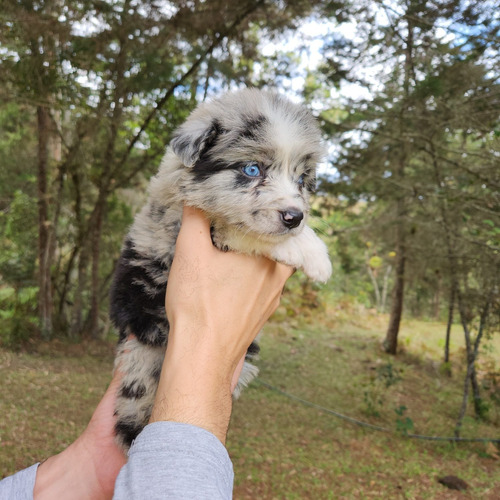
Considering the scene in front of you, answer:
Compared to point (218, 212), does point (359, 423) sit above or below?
below

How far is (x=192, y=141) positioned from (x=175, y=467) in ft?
5.72

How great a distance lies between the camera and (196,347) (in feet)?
4.78

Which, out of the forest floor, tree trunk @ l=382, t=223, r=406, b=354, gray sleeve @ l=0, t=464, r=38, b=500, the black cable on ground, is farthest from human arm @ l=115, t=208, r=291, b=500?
tree trunk @ l=382, t=223, r=406, b=354

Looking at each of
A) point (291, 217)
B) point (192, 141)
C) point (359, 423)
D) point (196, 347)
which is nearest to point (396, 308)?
point (359, 423)

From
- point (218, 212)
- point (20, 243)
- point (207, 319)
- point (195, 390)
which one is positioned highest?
point (218, 212)

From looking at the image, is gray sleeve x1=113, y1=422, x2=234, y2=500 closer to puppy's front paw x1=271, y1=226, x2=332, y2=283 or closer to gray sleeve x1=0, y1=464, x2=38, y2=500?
gray sleeve x1=0, y1=464, x2=38, y2=500

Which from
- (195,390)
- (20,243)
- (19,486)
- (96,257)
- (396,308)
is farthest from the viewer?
(396,308)

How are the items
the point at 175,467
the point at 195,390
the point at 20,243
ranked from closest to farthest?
the point at 175,467 → the point at 195,390 → the point at 20,243

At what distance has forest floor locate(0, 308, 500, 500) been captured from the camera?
5.05 meters

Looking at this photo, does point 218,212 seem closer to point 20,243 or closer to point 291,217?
point 291,217

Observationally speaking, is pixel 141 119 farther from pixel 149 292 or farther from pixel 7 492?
pixel 7 492

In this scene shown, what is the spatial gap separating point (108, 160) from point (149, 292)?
6.38 metres

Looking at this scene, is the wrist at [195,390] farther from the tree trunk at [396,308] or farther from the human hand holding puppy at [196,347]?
the tree trunk at [396,308]

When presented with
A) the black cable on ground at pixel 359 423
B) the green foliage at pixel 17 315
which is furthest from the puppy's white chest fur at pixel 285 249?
the green foliage at pixel 17 315
